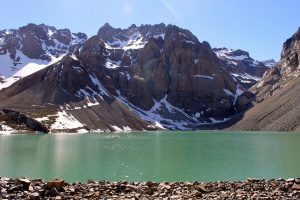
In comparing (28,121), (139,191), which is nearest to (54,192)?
(139,191)

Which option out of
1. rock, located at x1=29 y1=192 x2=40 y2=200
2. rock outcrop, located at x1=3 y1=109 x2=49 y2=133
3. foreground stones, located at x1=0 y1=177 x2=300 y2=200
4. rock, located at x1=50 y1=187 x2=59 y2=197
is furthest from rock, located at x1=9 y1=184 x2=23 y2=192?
rock outcrop, located at x1=3 y1=109 x2=49 y2=133

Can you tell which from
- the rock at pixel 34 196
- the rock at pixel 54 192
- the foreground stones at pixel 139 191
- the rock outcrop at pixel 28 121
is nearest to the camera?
the rock at pixel 34 196

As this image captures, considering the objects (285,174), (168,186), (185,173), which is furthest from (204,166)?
(168,186)

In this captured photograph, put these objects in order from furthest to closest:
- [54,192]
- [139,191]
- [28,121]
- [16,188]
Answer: [28,121] → [139,191] → [16,188] → [54,192]

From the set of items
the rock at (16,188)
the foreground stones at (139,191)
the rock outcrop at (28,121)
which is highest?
the rock outcrop at (28,121)

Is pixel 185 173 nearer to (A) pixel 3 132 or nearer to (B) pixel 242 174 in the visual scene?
(B) pixel 242 174

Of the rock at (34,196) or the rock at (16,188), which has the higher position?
the rock at (16,188)

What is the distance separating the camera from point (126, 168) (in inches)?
2143

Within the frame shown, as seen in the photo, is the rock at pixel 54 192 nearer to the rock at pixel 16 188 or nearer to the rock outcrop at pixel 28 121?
the rock at pixel 16 188

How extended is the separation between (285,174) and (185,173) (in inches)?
439

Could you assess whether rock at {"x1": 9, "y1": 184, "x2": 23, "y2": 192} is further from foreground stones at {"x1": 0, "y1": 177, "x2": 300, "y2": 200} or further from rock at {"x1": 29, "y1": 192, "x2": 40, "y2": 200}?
rock at {"x1": 29, "y1": 192, "x2": 40, "y2": 200}

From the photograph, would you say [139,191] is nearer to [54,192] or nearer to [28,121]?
[54,192]

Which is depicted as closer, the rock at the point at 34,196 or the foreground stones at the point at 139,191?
the rock at the point at 34,196

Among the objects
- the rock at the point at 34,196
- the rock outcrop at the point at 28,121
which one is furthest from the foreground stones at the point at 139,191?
the rock outcrop at the point at 28,121
